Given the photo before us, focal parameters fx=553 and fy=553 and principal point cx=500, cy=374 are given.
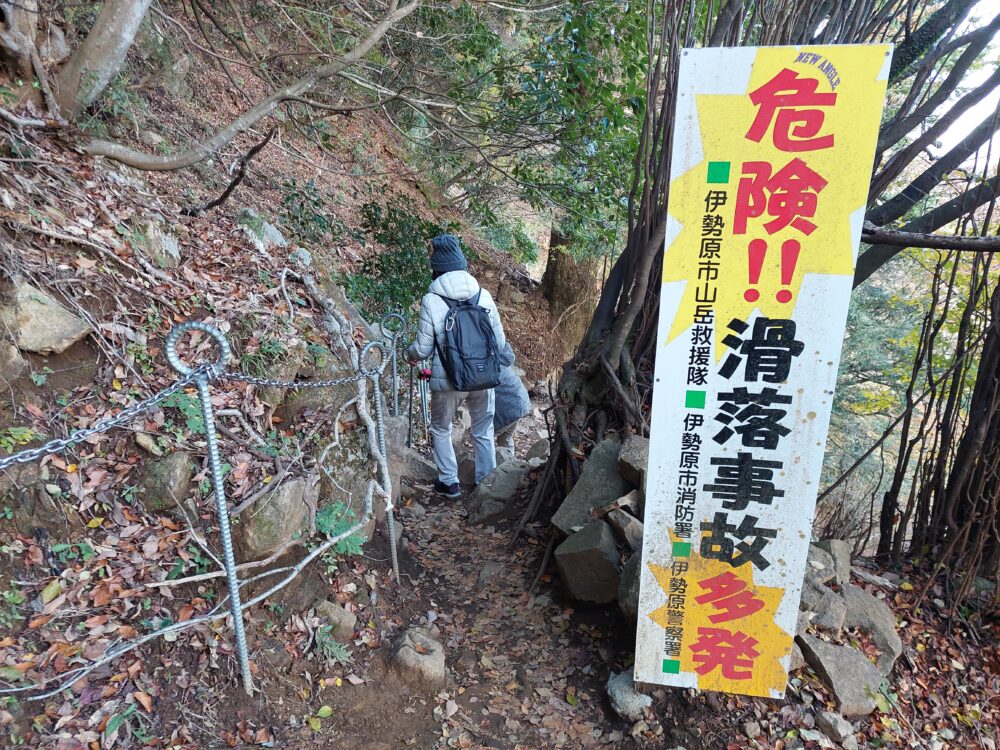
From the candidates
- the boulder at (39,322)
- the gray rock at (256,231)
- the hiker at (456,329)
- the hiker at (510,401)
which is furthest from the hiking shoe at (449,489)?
the boulder at (39,322)

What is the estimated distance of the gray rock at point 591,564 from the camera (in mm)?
3385

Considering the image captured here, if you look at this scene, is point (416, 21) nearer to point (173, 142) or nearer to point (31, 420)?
point (173, 142)

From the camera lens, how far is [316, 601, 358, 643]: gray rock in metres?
3.02

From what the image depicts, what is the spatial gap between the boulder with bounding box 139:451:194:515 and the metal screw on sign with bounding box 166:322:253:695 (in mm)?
545

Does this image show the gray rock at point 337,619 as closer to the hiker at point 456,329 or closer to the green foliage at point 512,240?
the hiker at point 456,329

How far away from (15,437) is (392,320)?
3386mm

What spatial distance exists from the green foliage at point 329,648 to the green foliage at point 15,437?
1.63 metres

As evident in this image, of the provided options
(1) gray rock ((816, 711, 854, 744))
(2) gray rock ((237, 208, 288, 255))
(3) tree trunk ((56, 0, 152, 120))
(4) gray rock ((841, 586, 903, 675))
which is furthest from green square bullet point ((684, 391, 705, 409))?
(3) tree trunk ((56, 0, 152, 120))

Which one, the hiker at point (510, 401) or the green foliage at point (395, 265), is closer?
the hiker at point (510, 401)

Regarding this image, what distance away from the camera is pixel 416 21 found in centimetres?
651

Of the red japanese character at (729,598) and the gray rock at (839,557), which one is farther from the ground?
the red japanese character at (729,598)

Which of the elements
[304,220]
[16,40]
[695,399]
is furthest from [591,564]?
[16,40]

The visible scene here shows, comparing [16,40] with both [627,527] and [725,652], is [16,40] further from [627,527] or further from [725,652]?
[725,652]

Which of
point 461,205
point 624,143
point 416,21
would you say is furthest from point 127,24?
point 461,205
